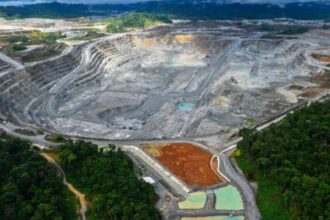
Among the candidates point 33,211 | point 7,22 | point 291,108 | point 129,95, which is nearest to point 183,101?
point 129,95

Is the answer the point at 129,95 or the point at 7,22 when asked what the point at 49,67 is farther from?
the point at 7,22

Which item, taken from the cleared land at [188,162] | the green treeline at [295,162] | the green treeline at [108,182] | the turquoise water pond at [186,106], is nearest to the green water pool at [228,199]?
the cleared land at [188,162]

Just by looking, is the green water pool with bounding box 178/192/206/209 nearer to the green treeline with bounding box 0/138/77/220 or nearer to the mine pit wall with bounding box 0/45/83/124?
the green treeline with bounding box 0/138/77/220

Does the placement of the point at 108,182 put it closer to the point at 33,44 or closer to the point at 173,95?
the point at 173,95

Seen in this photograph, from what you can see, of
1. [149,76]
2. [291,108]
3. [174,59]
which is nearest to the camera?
[291,108]

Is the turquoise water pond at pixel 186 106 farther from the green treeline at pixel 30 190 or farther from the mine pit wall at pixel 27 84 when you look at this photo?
the green treeline at pixel 30 190
